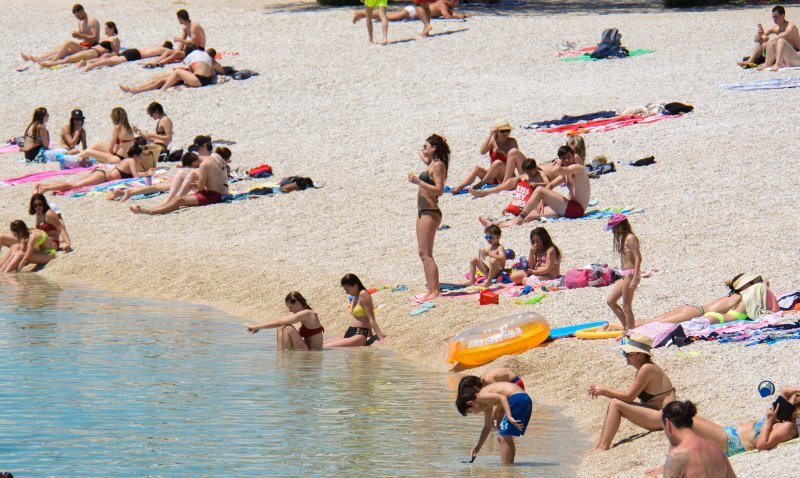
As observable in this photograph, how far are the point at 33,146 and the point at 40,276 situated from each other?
230 inches

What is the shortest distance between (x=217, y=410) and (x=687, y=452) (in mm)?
4641

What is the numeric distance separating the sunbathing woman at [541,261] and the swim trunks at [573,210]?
2369mm

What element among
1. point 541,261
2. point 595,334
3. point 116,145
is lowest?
point 595,334

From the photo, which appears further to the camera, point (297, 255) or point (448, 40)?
point (448, 40)

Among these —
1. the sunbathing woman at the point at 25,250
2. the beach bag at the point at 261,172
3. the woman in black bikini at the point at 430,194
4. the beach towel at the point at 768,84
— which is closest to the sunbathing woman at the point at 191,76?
the beach bag at the point at 261,172

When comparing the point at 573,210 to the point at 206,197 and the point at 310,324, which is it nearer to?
the point at 310,324

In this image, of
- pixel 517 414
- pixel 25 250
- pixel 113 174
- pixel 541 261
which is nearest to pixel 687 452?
pixel 517 414

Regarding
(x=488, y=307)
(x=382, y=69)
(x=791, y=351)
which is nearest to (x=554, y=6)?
(x=382, y=69)

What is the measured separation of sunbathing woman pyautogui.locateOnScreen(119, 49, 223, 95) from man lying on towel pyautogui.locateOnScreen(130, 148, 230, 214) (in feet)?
21.2

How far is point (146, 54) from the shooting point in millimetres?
27156

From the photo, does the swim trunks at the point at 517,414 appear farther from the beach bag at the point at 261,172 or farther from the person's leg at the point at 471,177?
the beach bag at the point at 261,172

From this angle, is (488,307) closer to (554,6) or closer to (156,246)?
(156,246)

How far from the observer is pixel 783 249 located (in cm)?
1426

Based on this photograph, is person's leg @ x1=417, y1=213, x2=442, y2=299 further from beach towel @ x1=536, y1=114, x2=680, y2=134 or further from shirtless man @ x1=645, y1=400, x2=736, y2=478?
beach towel @ x1=536, y1=114, x2=680, y2=134
